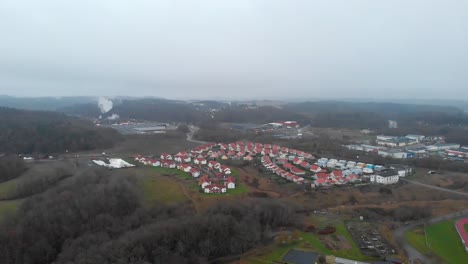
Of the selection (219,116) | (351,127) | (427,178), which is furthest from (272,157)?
(219,116)

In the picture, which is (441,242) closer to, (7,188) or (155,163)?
(155,163)

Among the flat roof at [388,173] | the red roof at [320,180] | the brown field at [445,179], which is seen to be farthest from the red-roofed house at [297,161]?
the brown field at [445,179]

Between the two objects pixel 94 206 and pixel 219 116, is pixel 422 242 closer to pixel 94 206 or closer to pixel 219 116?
pixel 94 206

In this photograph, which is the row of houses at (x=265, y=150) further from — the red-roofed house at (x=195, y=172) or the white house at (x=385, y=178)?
the white house at (x=385, y=178)

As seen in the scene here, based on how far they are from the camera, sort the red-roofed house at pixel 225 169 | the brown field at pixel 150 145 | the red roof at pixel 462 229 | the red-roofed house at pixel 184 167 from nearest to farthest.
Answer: the red roof at pixel 462 229 → the red-roofed house at pixel 225 169 → the red-roofed house at pixel 184 167 → the brown field at pixel 150 145

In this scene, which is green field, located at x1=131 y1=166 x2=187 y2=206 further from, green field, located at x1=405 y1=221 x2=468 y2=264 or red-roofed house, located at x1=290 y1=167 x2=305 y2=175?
green field, located at x1=405 y1=221 x2=468 y2=264

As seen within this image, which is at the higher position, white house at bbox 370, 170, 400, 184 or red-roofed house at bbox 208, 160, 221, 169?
red-roofed house at bbox 208, 160, 221, 169

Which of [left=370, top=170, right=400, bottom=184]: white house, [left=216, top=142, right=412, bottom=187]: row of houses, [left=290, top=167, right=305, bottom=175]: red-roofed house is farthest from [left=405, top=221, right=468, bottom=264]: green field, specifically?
[left=290, top=167, right=305, bottom=175]: red-roofed house
